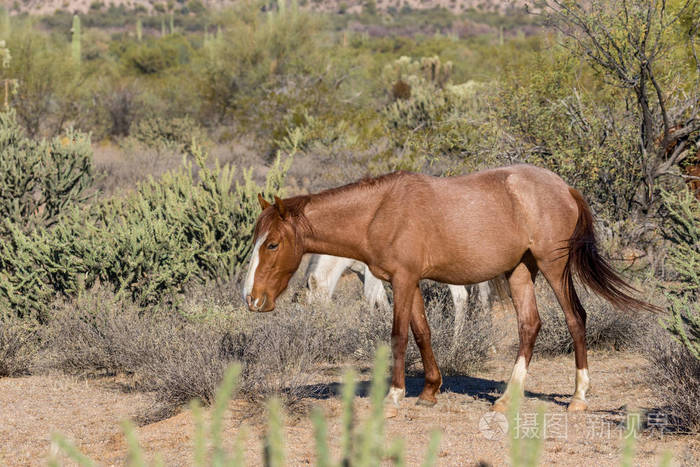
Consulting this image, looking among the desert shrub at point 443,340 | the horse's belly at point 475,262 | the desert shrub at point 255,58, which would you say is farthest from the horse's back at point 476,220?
the desert shrub at point 255,58

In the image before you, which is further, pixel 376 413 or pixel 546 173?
pixel 546 173

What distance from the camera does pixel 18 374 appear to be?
288 inches

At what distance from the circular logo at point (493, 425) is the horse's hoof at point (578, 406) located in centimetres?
52

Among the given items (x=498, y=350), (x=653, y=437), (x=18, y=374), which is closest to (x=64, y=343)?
(x=18, y=374)

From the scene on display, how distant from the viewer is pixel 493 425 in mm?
5422

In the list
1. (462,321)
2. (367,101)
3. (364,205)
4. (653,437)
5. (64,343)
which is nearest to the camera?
(653,437)

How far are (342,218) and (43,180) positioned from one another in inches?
234

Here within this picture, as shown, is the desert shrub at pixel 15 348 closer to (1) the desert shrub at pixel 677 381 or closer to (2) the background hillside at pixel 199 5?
(1) the desert shrub at pixel 677 381

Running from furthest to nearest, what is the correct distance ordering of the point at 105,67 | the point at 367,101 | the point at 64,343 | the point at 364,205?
the point at 105,67 → the point at 367,101 → the point at 64,343 → the point at 364,205

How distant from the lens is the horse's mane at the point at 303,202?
5496mm

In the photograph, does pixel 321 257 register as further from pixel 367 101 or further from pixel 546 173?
pixel 367 101

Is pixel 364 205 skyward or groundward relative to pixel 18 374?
skyward

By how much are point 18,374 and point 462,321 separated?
13.7 feet

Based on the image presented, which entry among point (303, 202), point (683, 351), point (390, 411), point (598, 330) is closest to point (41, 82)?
point (598, 330)
